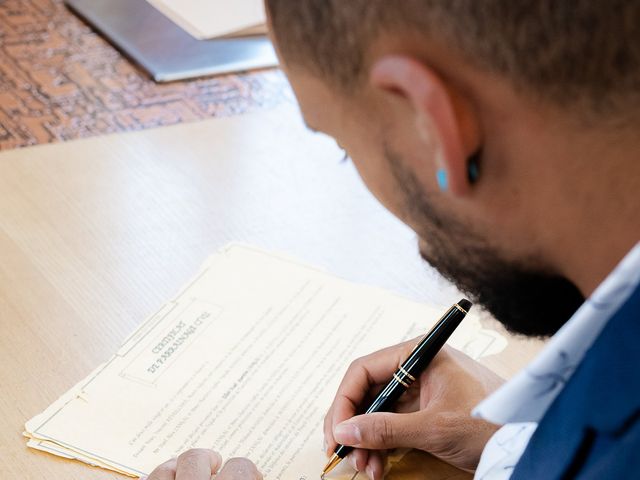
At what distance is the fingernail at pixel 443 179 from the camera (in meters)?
0.52

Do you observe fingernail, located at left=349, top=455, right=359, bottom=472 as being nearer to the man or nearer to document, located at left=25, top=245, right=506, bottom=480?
document, located at left=25, top=245, right=506, bottom=480

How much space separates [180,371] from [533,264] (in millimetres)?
416

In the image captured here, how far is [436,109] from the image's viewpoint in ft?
1.62

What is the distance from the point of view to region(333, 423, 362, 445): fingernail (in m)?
0.78

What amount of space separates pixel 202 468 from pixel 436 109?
0.40m

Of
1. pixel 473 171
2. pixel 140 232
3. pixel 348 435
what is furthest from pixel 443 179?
pixel 140 232

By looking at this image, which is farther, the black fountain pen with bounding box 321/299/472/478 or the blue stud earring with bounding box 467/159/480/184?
the black fountain pen with bounding box 321/299/472/478

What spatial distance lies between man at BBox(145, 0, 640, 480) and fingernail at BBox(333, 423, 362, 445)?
18cm

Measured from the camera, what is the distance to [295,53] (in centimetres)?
56

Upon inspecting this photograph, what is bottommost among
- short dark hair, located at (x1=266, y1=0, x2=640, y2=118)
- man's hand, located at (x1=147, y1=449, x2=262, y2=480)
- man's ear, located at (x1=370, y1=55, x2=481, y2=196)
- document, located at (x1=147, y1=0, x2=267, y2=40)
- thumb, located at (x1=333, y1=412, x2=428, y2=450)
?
man's hand, located at (x1=147, y1=449, x2=262, y2=480)

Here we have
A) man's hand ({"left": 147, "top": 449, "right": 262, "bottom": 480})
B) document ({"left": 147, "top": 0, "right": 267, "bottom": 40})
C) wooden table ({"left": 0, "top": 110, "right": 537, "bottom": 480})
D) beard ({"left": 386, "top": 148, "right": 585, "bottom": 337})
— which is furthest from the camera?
document ({"left": 147, "top": 0, "right": 267, "bottom": 40})

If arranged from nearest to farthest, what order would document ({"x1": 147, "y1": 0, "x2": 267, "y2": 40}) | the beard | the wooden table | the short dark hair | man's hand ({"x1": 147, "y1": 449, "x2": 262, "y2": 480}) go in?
1. the short dark hair
2. the beard
3. man's hand ({"x1": 147, "y1": 449, "x2": 262, "y2": 480})
4. the wooden table
5. document ({"x1": 147, "y1": 0, "x2": 267, "y2": 40})

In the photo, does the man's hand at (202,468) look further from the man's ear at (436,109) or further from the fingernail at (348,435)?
the man's ear at (436,109)

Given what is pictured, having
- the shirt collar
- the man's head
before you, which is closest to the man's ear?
the man's head
